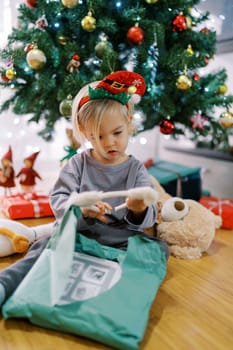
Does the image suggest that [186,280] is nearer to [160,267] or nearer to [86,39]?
[160,267]

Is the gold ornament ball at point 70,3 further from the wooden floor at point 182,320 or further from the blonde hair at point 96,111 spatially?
the wooden floor at point 182,320

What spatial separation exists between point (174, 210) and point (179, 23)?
2.11ft

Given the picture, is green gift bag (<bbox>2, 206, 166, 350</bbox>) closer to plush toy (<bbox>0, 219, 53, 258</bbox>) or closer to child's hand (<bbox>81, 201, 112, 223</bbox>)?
child's hand (<bbox>81, 201, 112, 223</bbox>)

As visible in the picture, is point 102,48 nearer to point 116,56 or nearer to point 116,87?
point 116,56

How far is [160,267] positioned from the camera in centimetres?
62

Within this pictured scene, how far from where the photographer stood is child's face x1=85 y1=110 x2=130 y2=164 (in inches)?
26.7

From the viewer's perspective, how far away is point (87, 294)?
0.54 metres

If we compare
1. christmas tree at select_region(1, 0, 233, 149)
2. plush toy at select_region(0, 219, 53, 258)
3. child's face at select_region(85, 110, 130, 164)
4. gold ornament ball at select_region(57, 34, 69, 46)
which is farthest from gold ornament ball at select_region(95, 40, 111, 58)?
plush toy at select_region(0, 219, 53, 258)

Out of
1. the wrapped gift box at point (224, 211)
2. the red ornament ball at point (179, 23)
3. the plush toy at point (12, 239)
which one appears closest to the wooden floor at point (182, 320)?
the plush toy at point (12, 239)

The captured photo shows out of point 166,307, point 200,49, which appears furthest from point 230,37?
point 166,307

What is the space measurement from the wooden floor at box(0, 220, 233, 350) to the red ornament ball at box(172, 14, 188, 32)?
777mm

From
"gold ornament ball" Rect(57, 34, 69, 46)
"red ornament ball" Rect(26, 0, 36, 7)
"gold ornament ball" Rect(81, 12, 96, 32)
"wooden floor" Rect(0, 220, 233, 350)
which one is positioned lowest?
"wooden floor" Rect(0, 220, 233, 350)

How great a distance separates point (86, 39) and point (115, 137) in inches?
23.1

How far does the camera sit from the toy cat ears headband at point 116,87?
2.21 feet
